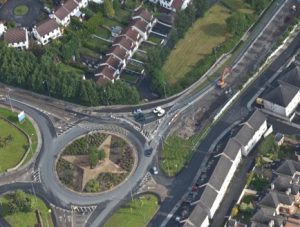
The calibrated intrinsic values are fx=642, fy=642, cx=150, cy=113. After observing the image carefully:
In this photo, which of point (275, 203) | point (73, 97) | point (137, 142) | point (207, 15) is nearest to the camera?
point (275, 203)

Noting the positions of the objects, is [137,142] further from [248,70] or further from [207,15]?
[207,15]

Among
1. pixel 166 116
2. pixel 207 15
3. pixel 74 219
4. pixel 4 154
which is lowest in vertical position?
pixel 74 219

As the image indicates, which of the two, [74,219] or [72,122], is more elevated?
[72,122]

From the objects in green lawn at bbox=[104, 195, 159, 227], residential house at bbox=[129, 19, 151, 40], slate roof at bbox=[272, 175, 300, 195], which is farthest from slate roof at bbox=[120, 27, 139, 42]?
slate roof at bbox=[272, 175, 300, 195]

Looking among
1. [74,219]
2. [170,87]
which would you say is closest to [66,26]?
[170,87]

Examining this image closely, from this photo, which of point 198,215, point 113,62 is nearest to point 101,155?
point 198,215

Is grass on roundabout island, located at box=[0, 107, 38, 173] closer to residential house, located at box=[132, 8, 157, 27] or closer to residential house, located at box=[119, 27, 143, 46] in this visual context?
residential house, located at box=[119, 27, 143, 46]

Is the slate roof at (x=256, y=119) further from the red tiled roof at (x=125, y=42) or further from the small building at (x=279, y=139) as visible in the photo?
the red tiled roof at (x=125, y=42)
